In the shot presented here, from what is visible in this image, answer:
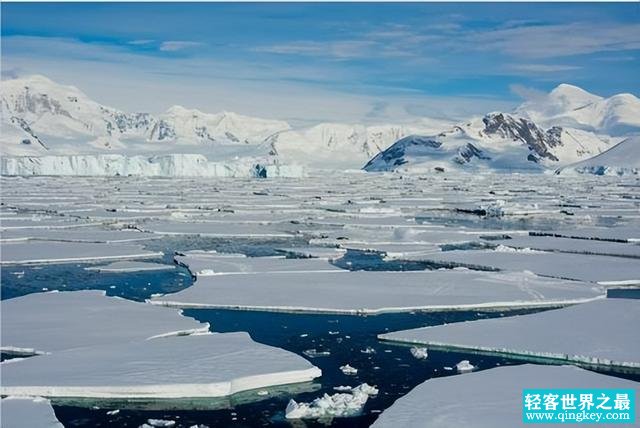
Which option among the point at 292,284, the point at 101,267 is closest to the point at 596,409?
the point at 292,284

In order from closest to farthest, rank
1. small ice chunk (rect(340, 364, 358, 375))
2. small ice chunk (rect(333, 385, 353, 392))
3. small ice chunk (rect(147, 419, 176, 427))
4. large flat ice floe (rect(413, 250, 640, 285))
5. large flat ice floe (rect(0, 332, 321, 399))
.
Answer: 1. small ice chunk (rect(147, 419, 176, 427))
2. large flat ice floe (rect(0, 332, 321, 399))
3. small ice chunk (rect(333, 385, 353, 392))
4. small ice chunk (rect(340, 364, 358, 375))
5. large flat ice floe (rect(413, 250, 640, 285))

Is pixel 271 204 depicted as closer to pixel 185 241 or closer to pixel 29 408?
pixel 185 241

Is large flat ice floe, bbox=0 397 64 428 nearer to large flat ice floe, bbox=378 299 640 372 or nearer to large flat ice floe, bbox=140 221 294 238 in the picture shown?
large flat ice floe, bbox=378 299 640 372

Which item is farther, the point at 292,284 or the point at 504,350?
the point at 292,284

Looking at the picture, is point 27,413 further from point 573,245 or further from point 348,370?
point 573,245

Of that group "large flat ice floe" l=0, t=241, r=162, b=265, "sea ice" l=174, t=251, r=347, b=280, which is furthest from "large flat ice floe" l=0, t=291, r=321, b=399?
"large flat ice floe" l=0, t=241, r=162, b=265
